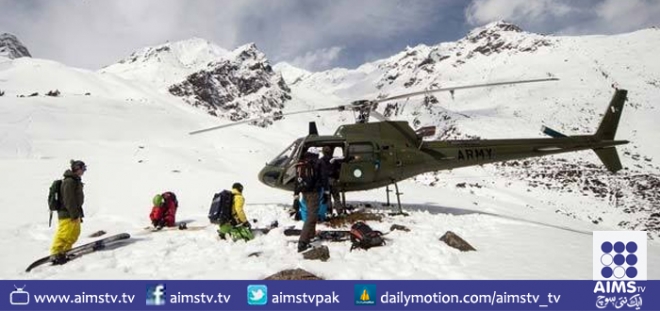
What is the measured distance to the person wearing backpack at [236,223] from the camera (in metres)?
8.13

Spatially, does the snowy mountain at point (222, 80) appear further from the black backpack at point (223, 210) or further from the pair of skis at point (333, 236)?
the pair of skis at point (333, 236)

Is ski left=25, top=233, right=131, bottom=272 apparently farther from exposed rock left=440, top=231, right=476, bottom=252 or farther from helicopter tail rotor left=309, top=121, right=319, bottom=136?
exposed rock left=440, top=231, right=476, bottom=252

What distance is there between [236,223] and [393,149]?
17.8ft

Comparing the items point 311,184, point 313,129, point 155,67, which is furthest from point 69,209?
point 155,67

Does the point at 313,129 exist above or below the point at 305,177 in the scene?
above

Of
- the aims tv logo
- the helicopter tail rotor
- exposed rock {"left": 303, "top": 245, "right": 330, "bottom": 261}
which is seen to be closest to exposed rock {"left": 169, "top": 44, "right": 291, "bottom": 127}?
the helicopter tail rotor

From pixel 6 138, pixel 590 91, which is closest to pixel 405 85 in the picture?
pixel 590 91

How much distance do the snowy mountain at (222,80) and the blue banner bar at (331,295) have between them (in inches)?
4623

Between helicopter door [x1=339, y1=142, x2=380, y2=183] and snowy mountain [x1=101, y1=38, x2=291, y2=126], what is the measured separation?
368 feet

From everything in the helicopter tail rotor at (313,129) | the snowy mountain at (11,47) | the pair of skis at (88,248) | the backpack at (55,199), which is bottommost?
the pair of skis at (88,248)

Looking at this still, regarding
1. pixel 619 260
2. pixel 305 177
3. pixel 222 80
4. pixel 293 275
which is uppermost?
pixel 222 80

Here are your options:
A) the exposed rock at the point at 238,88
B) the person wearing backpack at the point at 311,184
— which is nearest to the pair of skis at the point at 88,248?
the person wearing backpack at the point at 311,184

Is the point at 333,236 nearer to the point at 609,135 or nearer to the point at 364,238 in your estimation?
the point at 364,238

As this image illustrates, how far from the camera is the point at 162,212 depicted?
32.9 ft
